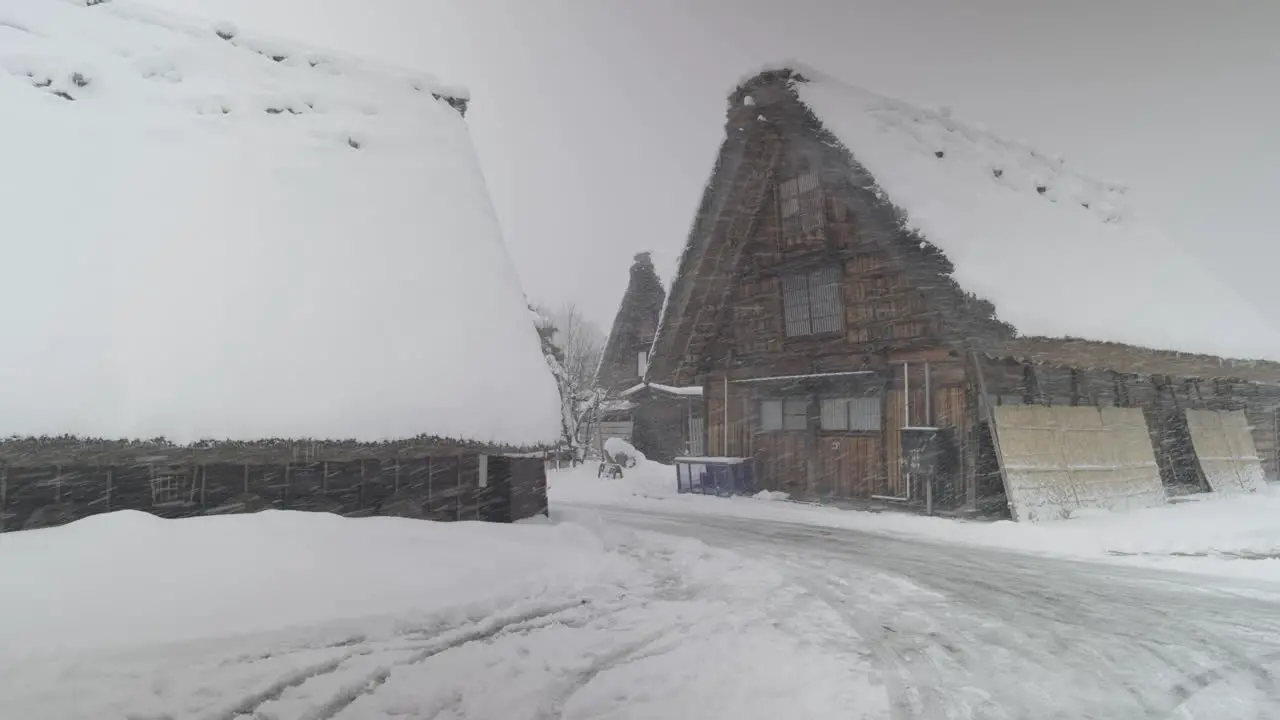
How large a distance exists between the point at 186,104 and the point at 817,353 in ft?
37.8

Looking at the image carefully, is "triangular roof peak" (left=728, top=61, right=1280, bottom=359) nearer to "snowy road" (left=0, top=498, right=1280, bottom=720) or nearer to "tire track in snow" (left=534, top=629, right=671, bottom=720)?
"snowy road" (left=0, top=498, right=1280, bottom=720)

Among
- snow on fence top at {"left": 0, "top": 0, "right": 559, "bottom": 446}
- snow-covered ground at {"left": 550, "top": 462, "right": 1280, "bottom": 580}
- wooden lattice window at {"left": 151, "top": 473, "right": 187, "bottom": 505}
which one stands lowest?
snow-covered ground at {"left": 550, "top": 462, "right": 1280, "bottom": 580}

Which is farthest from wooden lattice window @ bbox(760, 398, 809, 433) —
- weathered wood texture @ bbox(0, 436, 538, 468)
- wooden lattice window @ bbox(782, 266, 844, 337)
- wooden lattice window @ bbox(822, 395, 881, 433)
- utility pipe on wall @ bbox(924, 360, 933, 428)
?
weathered wood texture @ bbox(0, 436, 538, 468)

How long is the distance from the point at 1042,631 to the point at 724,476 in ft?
35.3

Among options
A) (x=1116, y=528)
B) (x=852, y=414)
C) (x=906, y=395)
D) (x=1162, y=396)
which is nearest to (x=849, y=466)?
(x=852, y=414)

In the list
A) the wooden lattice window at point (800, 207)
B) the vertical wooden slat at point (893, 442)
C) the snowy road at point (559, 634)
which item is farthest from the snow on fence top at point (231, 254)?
the vertical wooden slat at point (893, 442)

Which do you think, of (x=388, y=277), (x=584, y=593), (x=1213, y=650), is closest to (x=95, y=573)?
(x=584, y=593)

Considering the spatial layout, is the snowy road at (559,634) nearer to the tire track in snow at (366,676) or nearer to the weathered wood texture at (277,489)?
the tire track in snow at (366,676)

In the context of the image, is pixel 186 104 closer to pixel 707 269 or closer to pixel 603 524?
pixel 603 524

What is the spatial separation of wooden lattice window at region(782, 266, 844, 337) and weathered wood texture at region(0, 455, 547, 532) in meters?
7.40

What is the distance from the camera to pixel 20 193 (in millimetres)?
6562

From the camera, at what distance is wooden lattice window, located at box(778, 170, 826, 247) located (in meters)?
14.6

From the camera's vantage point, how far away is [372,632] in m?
4.90

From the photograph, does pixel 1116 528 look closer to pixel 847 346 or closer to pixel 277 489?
pixel 847 346
